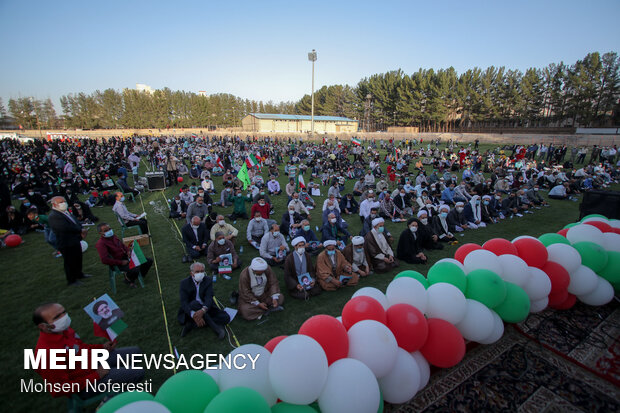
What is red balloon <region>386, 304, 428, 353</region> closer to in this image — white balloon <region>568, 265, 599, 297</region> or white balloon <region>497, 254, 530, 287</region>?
white balloon <region>497, 254, 530, 287</region>

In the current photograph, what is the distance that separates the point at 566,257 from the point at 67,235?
8.75m

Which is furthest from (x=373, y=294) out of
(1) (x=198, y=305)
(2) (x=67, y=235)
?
(2) (x=67, y=235)

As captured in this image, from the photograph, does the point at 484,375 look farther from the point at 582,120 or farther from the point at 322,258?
the point at 582,120

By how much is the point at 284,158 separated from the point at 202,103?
52732mm

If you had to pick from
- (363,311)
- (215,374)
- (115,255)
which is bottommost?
(115,255)

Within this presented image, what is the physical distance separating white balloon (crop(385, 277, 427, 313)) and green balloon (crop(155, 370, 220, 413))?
2.17 m

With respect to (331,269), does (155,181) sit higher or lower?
higher

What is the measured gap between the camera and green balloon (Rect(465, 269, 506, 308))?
144 inches

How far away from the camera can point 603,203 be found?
7.59 m

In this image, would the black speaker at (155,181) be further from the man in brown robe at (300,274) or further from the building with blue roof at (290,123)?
the building with blue roof at (290,123)

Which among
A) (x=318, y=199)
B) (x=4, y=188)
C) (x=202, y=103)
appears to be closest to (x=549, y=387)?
(x=318, y=199)

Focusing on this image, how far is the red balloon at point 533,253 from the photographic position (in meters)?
4.37

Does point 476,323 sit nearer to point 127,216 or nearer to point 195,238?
point 195,238

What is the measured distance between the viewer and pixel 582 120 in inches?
1574
